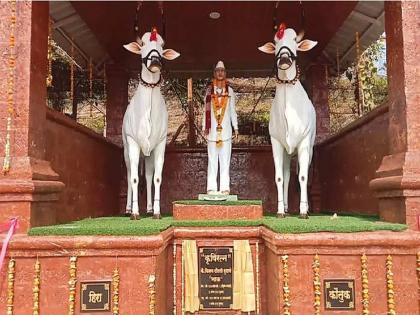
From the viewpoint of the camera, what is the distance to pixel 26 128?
4.68 m

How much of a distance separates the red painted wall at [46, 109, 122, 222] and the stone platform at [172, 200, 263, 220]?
5.27 feet

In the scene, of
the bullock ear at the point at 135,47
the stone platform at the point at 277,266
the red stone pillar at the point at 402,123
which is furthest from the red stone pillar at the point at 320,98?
the stone platform at the point at 277,266

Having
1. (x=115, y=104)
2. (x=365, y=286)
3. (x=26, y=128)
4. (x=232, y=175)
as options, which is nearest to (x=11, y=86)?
(x=26, y=128)

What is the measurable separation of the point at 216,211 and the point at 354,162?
2.75 m

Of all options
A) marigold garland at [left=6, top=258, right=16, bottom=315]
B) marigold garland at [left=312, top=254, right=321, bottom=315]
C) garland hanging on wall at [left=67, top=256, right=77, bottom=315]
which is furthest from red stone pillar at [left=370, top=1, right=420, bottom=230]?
marigold garland at [left=6, top=258, right=16, bottom=315]

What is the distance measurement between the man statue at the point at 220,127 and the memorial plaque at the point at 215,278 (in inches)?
60.1

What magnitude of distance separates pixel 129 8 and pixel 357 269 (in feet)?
16.7

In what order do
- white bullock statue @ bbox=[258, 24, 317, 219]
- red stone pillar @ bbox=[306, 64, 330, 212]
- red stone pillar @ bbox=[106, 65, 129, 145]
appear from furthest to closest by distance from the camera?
red stone pillar @ bbox=[106, 65, 129, 145]
red stone pillar @ bbox=[306, 64, 330, 212]
white bullock statue @ bbox=[258, 24, 317, 219]

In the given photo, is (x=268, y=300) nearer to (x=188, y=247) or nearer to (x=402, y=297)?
(x=188, y=247)

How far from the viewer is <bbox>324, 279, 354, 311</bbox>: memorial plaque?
399cm

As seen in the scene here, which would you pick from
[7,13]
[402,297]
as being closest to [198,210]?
[402,297]

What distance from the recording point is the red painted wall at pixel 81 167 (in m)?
5.88

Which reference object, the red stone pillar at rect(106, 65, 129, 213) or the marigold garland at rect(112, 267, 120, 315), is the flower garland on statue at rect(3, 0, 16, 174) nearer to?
the marigold garland at rect(112, 267, 120, 315)

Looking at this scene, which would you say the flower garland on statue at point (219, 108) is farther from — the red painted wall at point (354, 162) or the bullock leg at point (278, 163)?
the red painted wall at point (354, 162)
